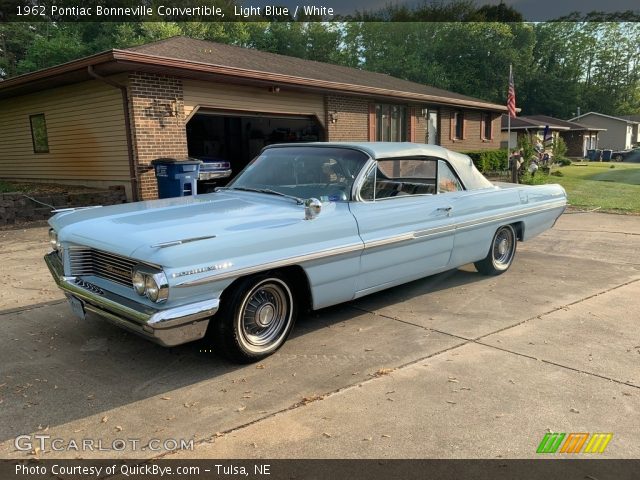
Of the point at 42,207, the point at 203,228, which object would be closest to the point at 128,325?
the point at 203,228

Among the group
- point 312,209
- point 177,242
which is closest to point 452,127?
point 312,209

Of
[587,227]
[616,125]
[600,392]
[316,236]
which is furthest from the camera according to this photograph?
[616,125]

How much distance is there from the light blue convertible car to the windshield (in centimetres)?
1

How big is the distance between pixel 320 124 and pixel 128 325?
42.0 ft

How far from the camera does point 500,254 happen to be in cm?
627

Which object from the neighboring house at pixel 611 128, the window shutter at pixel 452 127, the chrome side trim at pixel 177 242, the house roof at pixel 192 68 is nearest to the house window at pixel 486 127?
the window shutter at pixel 452 127

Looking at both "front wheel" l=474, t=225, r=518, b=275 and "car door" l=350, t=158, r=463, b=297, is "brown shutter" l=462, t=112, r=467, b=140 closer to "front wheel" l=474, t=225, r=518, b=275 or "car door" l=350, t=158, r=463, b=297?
"front wheel" l=474, t=225, r=518, b=275

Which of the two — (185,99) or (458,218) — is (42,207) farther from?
(458,218)

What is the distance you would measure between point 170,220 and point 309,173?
1454mm

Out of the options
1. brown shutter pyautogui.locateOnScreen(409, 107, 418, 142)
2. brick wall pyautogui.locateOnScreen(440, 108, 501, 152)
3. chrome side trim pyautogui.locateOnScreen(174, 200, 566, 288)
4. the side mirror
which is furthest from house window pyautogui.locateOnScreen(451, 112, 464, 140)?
the side mirror

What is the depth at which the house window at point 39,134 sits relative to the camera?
1411 centimetres

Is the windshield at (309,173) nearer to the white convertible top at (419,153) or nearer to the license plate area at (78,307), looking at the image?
the white convertible top at (419,153)

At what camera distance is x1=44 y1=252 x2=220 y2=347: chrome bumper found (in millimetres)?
3137

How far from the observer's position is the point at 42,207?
10297 millimetres
